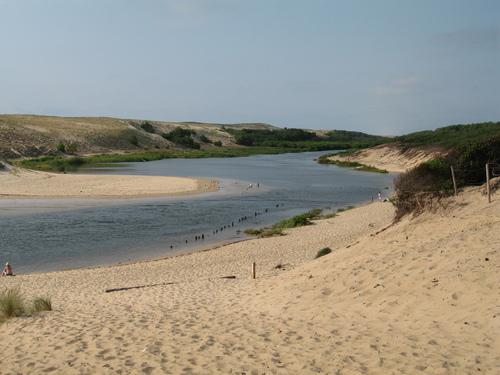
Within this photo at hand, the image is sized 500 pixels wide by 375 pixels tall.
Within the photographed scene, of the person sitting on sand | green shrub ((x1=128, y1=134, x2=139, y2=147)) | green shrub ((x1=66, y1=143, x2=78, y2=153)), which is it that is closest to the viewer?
the person sitting on sand

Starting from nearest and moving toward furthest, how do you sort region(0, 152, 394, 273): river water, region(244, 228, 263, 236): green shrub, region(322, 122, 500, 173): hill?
region(0, 152, 394, 273): river water, region(244, 228, 263, 236): green shrub, region(322, 122, 500, 173): hill

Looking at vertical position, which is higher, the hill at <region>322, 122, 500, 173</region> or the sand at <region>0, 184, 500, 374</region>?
the hill at <region>322, 122, 500, 173</region>

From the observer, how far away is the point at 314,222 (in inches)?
1193

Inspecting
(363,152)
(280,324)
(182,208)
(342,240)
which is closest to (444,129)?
(363,152)

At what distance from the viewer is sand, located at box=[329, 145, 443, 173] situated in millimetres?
76188

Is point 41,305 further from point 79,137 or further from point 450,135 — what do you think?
point 79,137

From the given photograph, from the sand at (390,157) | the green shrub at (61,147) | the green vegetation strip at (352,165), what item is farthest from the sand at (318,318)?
the green shrub at (61,147)

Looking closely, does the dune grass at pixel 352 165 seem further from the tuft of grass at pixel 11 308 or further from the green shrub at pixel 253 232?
the tuft of grass at pixel 11 308

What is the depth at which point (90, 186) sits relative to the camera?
48.9 meters

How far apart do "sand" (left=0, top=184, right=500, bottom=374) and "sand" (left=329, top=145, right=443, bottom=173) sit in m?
61.0

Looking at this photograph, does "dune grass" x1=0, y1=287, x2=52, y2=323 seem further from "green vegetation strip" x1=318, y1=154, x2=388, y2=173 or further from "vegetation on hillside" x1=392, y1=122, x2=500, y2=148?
"vegetation on hillside" x1=392, y1=122, x2=500, y2=148

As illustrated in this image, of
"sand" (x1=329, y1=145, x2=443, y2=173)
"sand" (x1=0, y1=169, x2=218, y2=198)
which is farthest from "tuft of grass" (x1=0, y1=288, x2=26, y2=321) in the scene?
"sand" (x1=329, y1=145, x2=443, y2=173)

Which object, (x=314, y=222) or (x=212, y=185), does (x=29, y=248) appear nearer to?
(x=314, y=222)

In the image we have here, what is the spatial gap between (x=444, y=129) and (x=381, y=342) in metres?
96.9
